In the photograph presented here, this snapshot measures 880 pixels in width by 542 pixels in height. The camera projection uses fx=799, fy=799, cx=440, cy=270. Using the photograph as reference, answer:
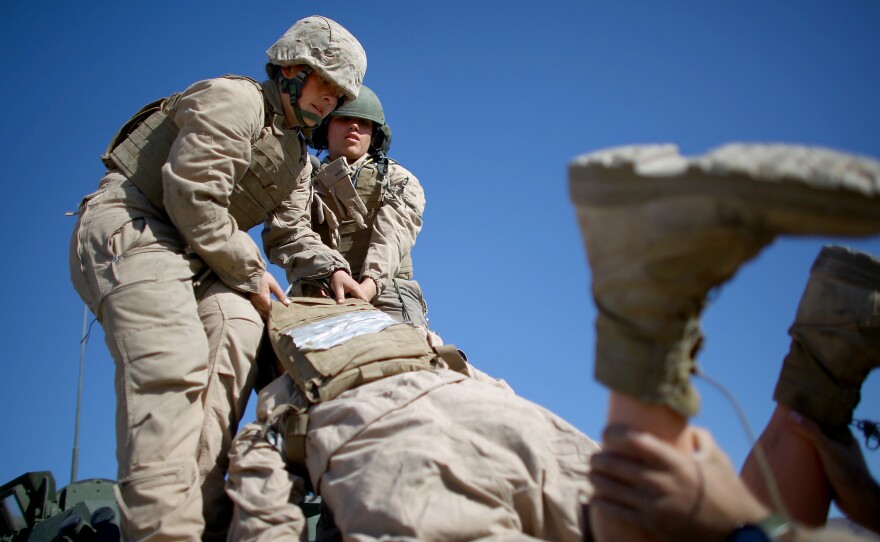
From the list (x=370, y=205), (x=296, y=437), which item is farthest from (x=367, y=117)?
(x=296, y=437)

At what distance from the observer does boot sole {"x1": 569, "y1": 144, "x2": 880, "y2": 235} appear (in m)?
1.67

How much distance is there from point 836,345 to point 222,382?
258cm

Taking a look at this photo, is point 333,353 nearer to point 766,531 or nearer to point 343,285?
point 343,285

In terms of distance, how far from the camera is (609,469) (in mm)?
2037

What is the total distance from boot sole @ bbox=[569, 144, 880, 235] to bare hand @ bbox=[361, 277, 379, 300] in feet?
10.6

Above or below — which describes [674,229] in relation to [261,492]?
above

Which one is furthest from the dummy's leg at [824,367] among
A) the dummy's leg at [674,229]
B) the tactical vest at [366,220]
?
the tactical vest at [366,220]

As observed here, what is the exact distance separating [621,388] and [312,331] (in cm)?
188

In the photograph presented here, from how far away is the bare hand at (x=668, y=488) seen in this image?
6.47 ft

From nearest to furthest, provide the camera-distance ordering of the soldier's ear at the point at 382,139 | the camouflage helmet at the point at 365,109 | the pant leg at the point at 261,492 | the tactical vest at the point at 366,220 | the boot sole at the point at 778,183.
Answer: the boot sole at the point at 778,183 < the pant leg at the point at 261,492 < the tactical vest at the point at 366,220 < the camouflage helmet at the point at 365,109 < the soldier's ear at the point at 382,139

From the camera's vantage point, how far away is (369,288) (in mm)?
5090

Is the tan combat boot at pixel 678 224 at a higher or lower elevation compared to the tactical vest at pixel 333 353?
higher

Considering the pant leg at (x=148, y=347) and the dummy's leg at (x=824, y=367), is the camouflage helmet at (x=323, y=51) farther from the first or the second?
the dummy's leg at (x=824, y=367)

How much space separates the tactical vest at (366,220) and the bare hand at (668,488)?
387 cm
